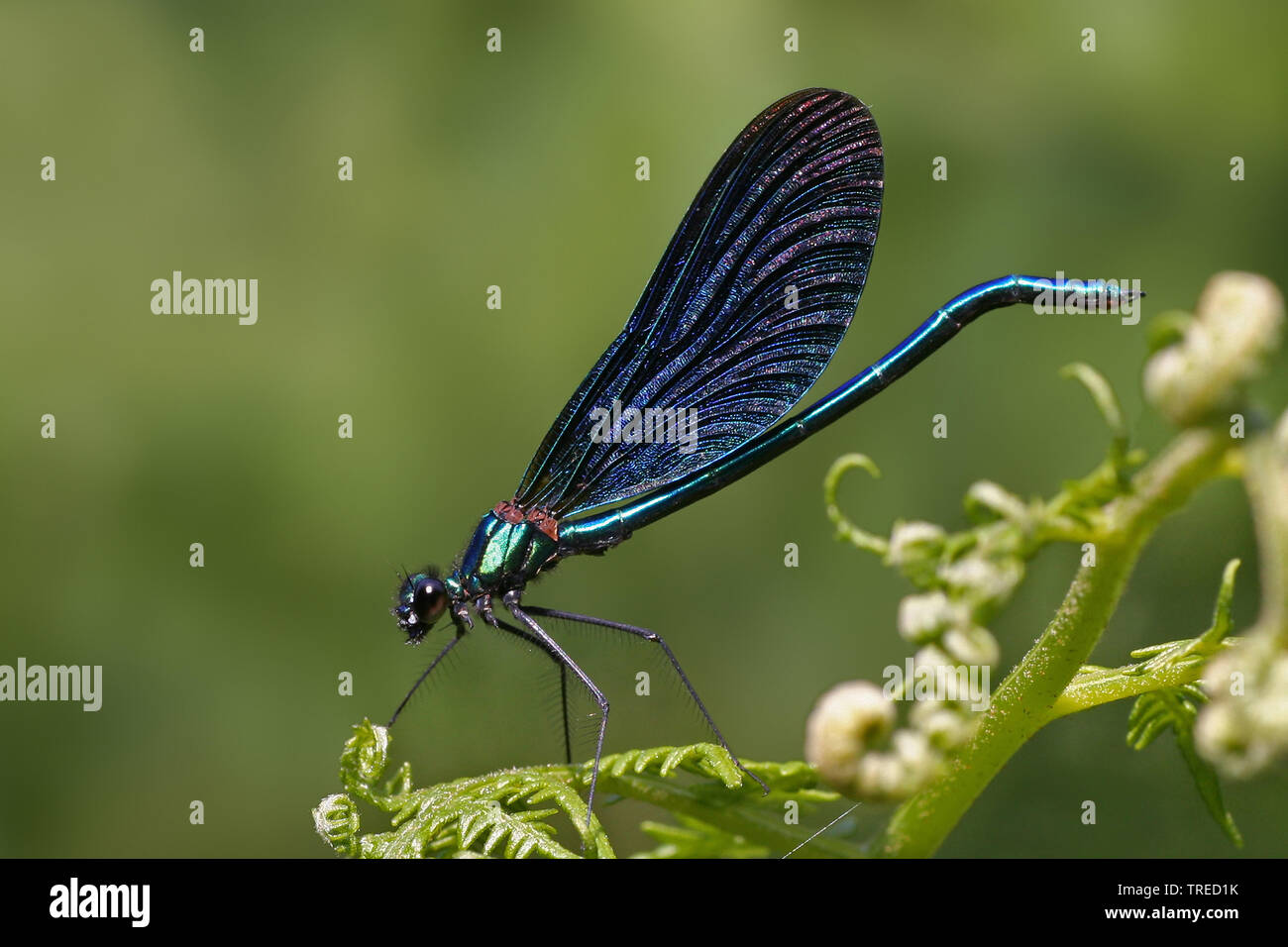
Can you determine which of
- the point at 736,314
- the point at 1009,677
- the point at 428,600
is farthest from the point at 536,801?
the point at 736,314

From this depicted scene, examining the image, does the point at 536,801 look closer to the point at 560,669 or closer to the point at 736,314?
the point at 560,669

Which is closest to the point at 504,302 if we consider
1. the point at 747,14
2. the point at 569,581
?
the point at 569,581

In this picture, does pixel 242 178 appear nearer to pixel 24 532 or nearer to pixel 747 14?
pixel 24 532

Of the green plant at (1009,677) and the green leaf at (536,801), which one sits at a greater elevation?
the green plant at (1009,677)

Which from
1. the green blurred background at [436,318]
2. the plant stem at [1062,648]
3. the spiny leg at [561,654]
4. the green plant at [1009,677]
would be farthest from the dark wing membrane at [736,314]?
the plant stem at [1062,648]

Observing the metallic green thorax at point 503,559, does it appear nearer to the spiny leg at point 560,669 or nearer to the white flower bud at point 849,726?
the spiny leg at point 560,669

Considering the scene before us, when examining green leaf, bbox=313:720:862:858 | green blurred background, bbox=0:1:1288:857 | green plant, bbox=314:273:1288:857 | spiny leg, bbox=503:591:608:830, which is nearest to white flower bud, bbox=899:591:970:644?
green plant, bbox=314:273:1288:857
